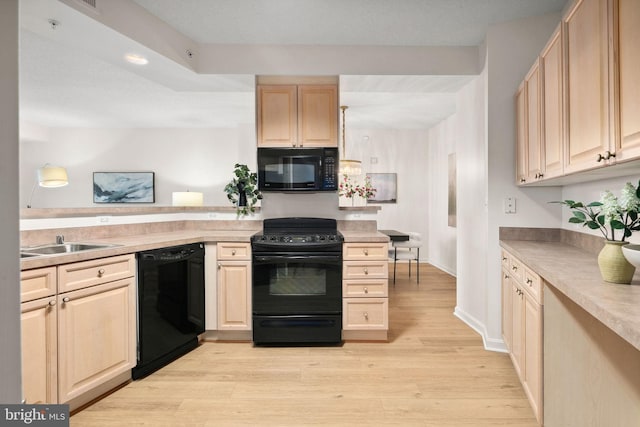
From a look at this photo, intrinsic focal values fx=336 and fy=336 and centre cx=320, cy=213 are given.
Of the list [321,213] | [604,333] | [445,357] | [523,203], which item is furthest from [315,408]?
[523,203]

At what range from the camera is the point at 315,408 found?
77.7 inches

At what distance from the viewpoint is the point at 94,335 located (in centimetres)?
198

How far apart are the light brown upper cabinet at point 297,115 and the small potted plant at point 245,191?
14.3 inches

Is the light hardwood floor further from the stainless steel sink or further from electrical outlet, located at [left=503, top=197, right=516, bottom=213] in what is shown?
electrical outlet, located at [left=503, top=197, right=516, bottom=213]

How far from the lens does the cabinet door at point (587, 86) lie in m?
1.38

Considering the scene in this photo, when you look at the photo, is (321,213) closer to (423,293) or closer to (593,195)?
(423,293)

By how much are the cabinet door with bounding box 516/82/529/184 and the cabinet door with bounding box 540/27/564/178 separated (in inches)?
14.8

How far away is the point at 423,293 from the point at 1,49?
4339 mm

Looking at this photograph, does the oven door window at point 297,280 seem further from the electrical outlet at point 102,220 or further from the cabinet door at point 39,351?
the cabinet door at point 39,351

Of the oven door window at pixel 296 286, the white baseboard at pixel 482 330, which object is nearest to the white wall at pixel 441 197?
the white baseboard at pixel 482 330

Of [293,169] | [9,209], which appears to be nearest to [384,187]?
[293,169]

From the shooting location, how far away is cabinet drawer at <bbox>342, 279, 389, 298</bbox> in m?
2.85

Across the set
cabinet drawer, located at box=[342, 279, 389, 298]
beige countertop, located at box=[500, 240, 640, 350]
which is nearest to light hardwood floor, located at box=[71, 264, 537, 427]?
cabinet drawer, located at box=[342, 279, 389, 298]

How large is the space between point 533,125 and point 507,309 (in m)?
1.28
